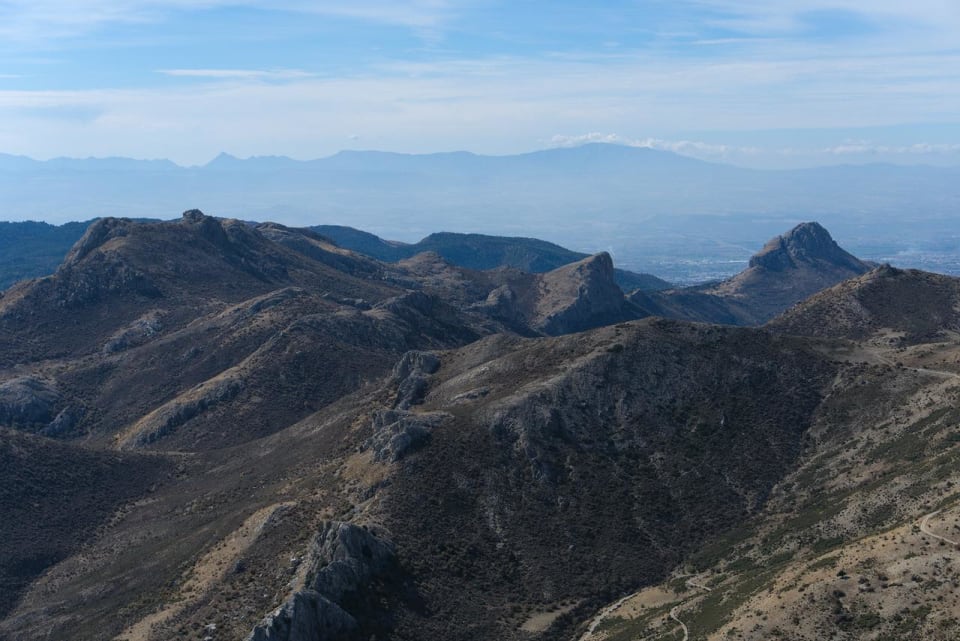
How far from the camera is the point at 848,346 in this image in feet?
388

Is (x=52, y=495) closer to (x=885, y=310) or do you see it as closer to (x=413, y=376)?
(x=413, y=376)

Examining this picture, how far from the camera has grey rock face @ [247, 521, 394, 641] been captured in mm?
68188

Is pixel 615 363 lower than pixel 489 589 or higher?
higher

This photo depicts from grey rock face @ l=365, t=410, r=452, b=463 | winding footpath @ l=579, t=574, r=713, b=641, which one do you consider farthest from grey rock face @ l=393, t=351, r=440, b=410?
winding footpath @ l=579, t=574, r=713, b=641

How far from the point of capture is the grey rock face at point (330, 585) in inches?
2685

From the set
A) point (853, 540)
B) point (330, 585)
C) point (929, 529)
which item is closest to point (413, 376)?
point (330, 585)

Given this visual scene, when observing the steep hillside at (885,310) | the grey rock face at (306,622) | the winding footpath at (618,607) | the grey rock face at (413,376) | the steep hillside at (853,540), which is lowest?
the winding footpath at (618,607)

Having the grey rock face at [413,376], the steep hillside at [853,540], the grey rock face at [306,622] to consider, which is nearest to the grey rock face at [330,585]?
the grey rock face at [306,622]

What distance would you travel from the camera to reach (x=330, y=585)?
72688 millimetres

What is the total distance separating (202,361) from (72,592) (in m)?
77.0

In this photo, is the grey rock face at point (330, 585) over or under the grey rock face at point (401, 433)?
under

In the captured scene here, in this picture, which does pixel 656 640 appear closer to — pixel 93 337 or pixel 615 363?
pixel 615 363

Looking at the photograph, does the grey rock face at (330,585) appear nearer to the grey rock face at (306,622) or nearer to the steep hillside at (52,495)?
the grey rock face at (306,622)

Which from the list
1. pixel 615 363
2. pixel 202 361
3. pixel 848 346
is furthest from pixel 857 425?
pixel 202 361
